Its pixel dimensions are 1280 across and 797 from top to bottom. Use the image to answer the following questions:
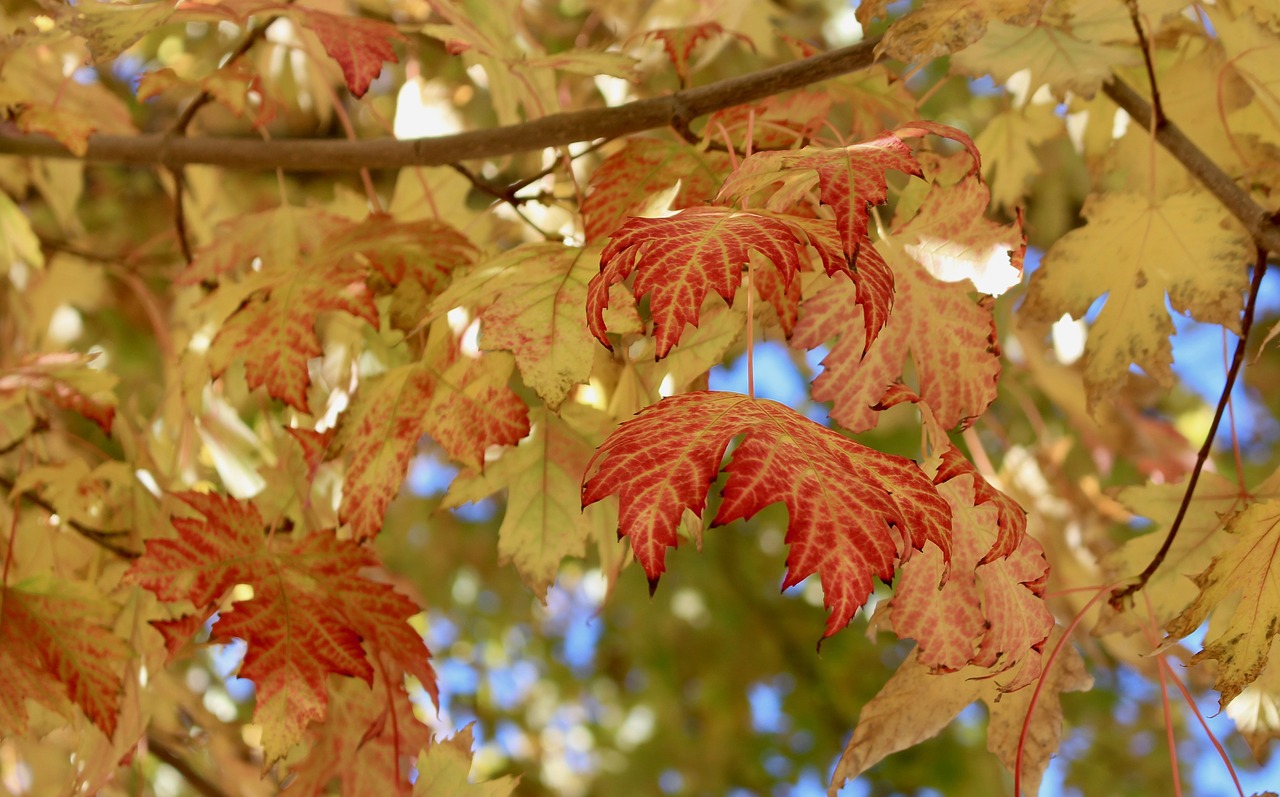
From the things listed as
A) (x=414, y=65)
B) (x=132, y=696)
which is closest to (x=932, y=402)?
(x=132, y=696)

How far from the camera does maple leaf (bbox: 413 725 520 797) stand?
0.84m

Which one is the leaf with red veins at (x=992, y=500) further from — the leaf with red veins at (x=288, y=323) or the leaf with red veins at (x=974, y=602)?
the leaf with red veins at (x=288, y=323)

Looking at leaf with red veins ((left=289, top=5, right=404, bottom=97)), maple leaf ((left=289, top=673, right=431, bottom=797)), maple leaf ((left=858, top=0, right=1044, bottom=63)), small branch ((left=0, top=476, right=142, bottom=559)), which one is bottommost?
maple leaf ((left=289, top=673, right=431, bottom=797))

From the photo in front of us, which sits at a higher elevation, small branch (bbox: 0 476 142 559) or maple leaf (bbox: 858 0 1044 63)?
maple leaf (bbox: 858 0 1044 63)

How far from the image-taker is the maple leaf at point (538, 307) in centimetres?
71

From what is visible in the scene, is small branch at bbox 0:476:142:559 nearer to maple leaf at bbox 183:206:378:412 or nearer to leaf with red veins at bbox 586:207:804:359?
maple leaf at bbox 183:206:378:412

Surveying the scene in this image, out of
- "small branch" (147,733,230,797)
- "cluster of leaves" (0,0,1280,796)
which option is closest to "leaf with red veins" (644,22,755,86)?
"cluster of leaves" (0,0,1280,796)

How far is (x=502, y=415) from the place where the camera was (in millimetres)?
817

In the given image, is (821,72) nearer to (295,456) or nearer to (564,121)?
(564,121)

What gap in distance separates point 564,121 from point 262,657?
0.47 metres

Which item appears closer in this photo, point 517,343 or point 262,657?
point 517,343

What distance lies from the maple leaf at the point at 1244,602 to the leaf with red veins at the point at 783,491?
229 millimetres

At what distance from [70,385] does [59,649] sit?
0.28 metres

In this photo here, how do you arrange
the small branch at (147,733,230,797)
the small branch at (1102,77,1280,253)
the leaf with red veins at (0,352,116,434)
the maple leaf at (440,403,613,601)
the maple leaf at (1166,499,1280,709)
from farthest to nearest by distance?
1. the small branch at (147,733,230,797)
2. the leaf with red veins at (0,352,116,434)
3. the maple leaf at (440,403,613,601)
4. the small branch at (1102,77,1280,253)
5. the maple leaf at (1166,499,1280,709)
